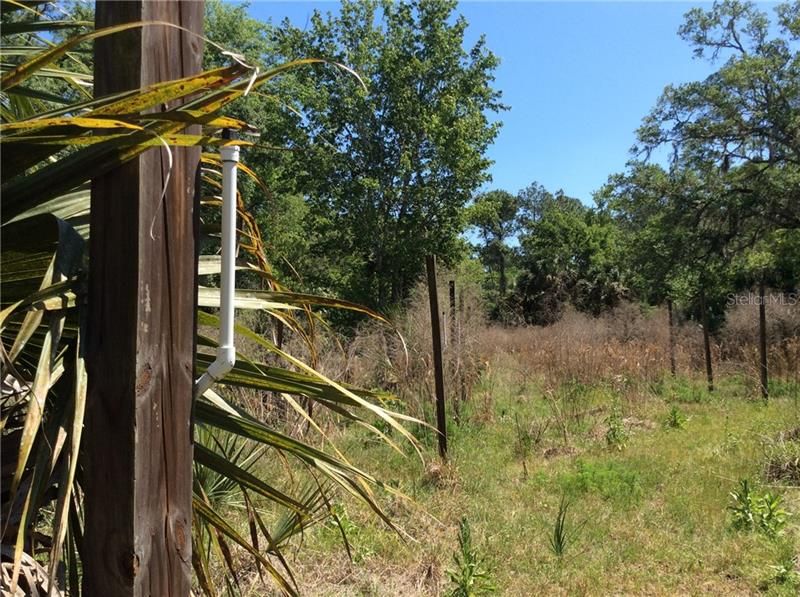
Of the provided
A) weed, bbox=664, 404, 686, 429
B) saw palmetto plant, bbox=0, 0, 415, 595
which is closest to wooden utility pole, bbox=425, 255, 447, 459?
weed, bbox=664, 404, 686, 429

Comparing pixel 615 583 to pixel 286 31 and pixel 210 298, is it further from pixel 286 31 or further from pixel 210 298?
pixel 286 31

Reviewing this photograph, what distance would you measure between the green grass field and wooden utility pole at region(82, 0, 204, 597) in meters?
1.92

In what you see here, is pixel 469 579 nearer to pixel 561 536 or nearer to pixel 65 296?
pixel 561 536

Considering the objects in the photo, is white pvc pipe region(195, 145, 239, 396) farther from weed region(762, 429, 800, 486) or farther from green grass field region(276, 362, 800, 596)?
weed region(762, 429, 800, 486)

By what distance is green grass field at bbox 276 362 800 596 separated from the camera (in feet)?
13.2

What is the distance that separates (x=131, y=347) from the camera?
1.12m

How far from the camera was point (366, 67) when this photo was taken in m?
23.0

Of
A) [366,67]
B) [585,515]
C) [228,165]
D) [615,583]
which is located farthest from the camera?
[366,67]

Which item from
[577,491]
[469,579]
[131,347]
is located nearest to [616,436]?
[577,491]

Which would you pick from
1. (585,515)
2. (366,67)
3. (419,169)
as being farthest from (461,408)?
(366,67)

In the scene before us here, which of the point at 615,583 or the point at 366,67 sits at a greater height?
the point at 366,67

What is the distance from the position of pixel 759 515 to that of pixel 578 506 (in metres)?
1.33

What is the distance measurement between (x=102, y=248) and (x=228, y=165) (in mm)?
280

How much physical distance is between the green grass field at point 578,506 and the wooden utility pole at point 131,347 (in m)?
1.92
